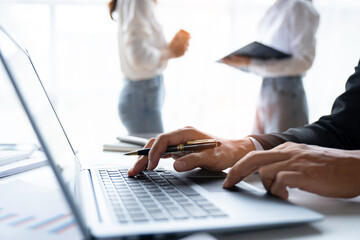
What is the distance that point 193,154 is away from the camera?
0.67 metres

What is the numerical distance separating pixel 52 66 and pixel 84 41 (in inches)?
11.9

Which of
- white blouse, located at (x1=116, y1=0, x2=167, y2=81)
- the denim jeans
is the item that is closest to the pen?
white blouse, located at (x1=116, y1=0, x2=167, y2=81)

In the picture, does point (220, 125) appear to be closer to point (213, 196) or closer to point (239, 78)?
point (239, 78)

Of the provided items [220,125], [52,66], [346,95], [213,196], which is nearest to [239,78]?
[220,125]

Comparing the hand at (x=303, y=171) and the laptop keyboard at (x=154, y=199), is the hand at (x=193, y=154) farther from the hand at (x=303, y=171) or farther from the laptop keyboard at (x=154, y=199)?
the hand at (x=303, y=171)

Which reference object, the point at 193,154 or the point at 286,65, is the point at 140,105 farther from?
the point at 193,154

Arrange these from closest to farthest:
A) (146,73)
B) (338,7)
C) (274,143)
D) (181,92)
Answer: (274,143) < (146,73) < (181,92) < (338,7)

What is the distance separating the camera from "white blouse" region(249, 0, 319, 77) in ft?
5.92

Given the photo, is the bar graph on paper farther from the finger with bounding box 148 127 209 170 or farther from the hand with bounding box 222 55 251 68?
the hand with bounding box 222 55 251 68

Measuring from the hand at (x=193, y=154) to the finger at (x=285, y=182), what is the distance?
19 cm

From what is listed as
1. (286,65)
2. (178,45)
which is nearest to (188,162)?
(286,65)

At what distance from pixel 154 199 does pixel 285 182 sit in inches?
6.8

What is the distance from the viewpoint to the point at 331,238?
389mm

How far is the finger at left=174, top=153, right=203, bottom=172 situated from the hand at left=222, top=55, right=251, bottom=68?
121 centimetres
